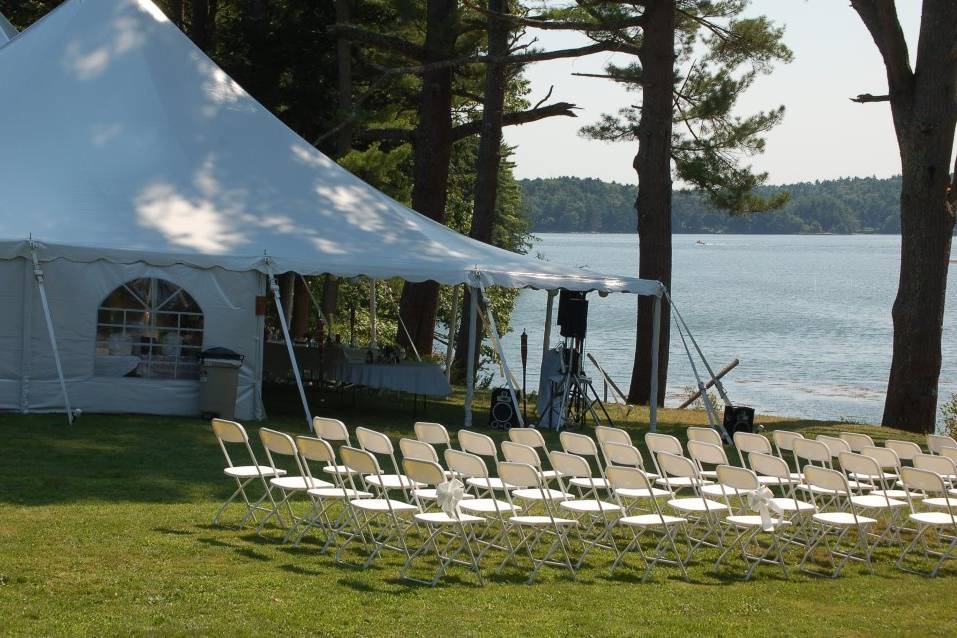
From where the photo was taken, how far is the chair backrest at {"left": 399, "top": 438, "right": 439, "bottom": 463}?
758cm

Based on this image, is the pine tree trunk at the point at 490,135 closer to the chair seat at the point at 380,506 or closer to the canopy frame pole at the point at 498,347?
the canopy frame pole at the point at 498,347

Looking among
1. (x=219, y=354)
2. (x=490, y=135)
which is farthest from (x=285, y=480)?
(x=490, y=135)

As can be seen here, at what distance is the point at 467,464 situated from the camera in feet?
23.0

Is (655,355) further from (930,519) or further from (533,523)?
(533,523)

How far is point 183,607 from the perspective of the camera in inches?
236

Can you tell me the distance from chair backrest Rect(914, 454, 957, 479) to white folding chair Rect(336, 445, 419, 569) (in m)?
3.24

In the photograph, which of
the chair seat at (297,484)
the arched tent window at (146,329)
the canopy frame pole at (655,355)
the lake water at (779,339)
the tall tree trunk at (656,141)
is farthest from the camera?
the lake water at (779,339)

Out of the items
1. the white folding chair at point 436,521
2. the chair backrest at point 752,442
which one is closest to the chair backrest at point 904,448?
the chair backrest at point 752,442

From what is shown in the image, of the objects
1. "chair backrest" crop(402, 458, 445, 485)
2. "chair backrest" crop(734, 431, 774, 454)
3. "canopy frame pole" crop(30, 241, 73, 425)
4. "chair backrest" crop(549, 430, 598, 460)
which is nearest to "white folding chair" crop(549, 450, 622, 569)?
"chair backrest" crop(549, 430, 598, 460)

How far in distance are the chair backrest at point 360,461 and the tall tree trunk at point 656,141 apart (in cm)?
1134

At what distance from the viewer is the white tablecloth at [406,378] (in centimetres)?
1494

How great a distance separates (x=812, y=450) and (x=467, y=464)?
2.95 meters

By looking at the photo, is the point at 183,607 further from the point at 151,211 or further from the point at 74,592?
the point at 151,211

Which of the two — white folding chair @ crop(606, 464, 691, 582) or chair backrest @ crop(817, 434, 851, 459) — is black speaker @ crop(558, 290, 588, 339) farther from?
white folding chair @ crop(606, 464, 691, 582)
